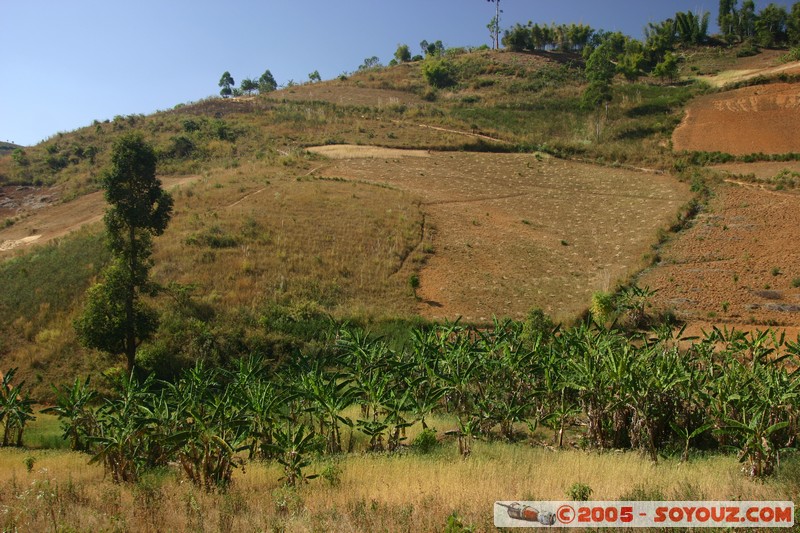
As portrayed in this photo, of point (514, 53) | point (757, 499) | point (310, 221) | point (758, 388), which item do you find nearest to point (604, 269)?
point (310, 221)

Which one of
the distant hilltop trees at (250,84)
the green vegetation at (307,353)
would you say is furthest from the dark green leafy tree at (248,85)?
the green vegetation at (307,353)

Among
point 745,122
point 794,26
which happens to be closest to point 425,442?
point 745,122

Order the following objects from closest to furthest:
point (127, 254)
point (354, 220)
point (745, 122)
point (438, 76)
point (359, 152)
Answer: point (127, 254) < point (354, 220) < point (359, 152) < point (745, 122) < point (438, 76)

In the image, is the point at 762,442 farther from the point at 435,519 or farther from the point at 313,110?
the point at 313,110

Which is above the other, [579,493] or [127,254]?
[127,254]

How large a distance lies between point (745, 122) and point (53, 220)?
160 feet

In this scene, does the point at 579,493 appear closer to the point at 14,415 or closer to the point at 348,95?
the point at 14,415

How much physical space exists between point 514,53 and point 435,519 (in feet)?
287

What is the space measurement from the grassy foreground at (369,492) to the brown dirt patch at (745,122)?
129 ft

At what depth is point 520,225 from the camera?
95.1 feet

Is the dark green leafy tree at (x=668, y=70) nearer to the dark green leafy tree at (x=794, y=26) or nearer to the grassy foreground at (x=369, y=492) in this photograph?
the dark green leafy tree at (x=794, y=26)

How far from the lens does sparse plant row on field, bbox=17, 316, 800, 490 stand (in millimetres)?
8039

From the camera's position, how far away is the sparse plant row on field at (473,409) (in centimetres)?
804

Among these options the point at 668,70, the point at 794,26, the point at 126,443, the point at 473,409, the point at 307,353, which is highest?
the point at 794,26
